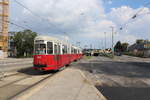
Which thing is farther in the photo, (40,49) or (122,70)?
(122,70)

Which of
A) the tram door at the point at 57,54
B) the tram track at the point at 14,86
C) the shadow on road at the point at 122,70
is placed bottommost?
the shadow on road at the point at 122,70

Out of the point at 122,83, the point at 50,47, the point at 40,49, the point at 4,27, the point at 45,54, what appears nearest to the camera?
the point at 122,83

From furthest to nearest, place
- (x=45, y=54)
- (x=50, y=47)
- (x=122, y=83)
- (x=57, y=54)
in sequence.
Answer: (x=57, y=54)
(x=50, y=47)
(x=45, y=54)
(x=122, y=83)

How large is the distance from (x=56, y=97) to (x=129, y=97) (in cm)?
289

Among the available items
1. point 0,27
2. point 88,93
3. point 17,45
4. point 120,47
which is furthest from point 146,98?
point 120,47

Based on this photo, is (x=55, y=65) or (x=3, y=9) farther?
(x=3, y=9)

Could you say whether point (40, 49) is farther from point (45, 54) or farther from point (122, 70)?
point (122, 70)

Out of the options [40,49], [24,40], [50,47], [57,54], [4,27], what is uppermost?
[4,27]

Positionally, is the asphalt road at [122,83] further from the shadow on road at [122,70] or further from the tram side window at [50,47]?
the tram side window at [50,47]

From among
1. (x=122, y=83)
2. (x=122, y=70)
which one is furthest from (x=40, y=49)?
(x=122, y=70)

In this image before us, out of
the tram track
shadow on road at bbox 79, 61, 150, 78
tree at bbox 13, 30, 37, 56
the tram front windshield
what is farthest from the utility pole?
the tram track

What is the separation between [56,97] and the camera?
7.67 metres

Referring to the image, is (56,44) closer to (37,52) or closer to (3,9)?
(37,52)

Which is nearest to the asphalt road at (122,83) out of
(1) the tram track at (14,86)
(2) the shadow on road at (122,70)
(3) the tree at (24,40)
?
(2) the shadow on road at (122,70)
